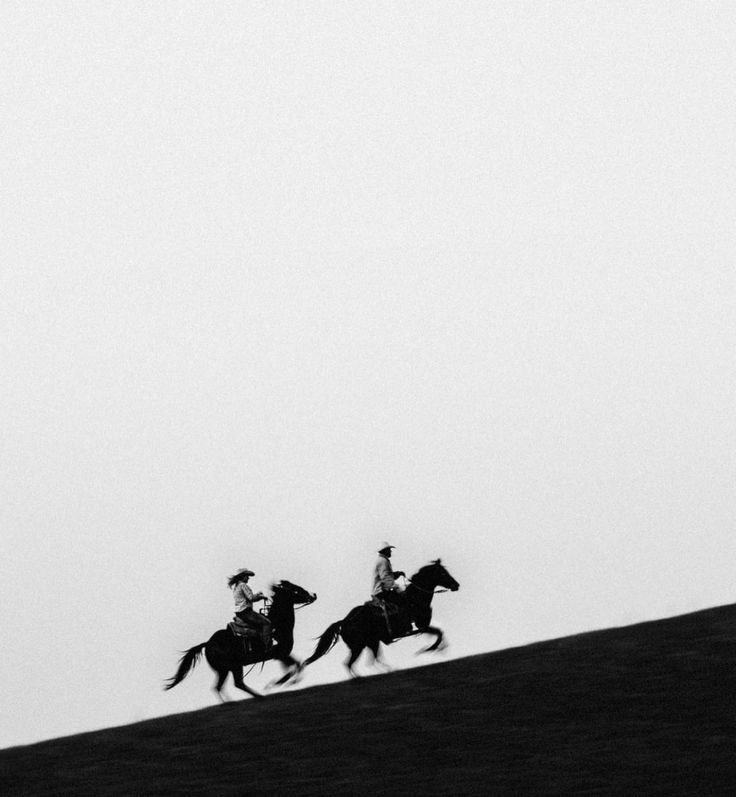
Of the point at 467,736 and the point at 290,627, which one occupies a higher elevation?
the point at 290,627

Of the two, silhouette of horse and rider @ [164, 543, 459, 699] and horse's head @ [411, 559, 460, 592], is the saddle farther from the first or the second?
horse's head @ [411, 559, 460, 592]

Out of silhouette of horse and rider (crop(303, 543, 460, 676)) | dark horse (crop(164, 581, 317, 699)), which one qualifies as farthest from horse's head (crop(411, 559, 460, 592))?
dark horse (crop(164, 581, 317, 699))

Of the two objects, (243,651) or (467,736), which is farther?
(243,651)

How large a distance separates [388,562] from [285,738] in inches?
255

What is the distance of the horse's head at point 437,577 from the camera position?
993 inches

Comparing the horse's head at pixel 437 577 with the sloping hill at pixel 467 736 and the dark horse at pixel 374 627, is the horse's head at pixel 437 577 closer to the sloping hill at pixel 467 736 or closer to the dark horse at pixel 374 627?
the dark horse at pixel 374 627

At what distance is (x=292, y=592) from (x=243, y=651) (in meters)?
1.35

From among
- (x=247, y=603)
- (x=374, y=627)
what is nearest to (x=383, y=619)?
(x=374, y=627)

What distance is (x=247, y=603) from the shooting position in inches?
951

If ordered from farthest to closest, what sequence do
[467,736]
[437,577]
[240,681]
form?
[437,577], [240,681], [467,736]

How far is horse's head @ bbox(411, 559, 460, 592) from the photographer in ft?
82.8

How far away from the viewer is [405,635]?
80.8 ft

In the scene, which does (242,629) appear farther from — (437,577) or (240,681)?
(437,577)

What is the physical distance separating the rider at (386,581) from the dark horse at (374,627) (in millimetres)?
147
